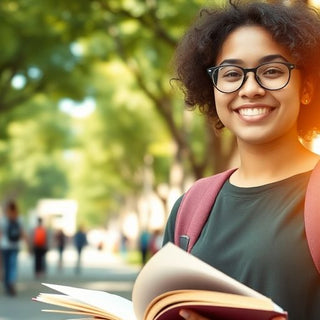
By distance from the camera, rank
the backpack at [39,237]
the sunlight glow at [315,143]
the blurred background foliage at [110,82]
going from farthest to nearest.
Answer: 1. the backpack at [39,237]
2. the blurred background foliage at [110,82]
3. the sunlight glow at [315,143]

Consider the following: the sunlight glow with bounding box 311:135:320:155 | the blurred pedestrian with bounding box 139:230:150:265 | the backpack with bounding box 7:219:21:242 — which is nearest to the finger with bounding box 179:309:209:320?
the sunlight glow with bounding box 311:135:320:155

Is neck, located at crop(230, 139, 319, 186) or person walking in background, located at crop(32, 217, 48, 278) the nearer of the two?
neck, located at crop(230, 139, 319, 186)

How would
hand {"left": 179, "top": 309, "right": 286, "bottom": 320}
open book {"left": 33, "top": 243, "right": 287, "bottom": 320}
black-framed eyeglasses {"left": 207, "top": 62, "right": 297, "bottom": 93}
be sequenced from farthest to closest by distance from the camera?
black-framed eyeglasses {"left": 207, "top": 62, "right": 297, "bottom": 93} < hand {"left": 179, "top": 309, "right": 286, "bottom": 320} < open book {"left": 33, "top": 243, "right": 287, "bottom": 320}

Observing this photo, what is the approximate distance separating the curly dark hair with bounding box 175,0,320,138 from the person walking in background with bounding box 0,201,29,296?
42.7 feet

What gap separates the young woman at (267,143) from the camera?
2094mm

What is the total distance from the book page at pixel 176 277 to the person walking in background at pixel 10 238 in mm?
13552

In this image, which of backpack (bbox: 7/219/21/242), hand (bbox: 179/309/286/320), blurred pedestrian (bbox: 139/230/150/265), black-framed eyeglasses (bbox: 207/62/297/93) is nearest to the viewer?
hand (bbox: 179/309/286/320)

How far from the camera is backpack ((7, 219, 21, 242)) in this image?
15.3 m

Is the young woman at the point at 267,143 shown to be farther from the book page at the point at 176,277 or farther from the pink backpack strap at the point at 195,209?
the book page at the point at 176,277

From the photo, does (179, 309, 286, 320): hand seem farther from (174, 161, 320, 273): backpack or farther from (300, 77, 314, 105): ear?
(300, 77, 314, 105): ear

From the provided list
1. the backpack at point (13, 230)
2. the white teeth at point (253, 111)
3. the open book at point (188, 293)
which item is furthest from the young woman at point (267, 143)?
the backpack at point (13, 230)

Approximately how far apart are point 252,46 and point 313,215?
0.46 metres

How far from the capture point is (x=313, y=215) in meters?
2.06

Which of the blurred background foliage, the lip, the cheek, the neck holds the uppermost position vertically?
the blurred background foliage
